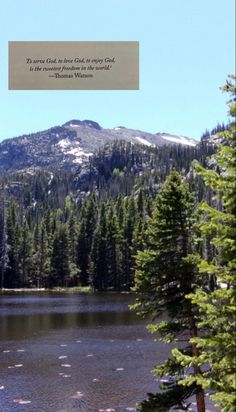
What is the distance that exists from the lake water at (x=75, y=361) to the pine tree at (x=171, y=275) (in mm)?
7893

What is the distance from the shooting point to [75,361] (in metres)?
34.0

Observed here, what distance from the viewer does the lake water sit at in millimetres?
25594

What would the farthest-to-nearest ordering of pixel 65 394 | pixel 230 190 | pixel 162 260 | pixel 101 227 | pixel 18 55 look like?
pixel 101 227 < pixel 65 394 < pixel 162 260 < pixel 18 55 < pixel 230 190

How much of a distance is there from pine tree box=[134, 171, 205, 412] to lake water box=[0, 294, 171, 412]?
25.9 ft

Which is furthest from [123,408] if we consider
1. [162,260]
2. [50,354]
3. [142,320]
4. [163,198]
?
[142,320]

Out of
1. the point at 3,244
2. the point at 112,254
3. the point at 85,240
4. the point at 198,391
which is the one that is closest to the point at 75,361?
the point at 198,391

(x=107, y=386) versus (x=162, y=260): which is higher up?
(x=162, y=260)

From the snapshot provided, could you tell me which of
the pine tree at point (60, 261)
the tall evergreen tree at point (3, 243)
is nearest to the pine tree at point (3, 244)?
the tall evergreen tree at point (3, 243)

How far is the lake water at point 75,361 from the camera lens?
84.0ft

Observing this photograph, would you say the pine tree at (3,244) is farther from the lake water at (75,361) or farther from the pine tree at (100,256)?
the lake water at (75,361)

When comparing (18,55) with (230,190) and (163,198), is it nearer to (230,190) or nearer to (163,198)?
(230,190)

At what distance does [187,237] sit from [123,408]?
10198 millimetres

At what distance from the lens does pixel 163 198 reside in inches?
743

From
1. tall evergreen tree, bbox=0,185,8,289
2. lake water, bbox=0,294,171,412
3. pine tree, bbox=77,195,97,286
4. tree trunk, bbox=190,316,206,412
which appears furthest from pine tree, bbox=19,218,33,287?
tree trunk, bbox=190,316,206,412
